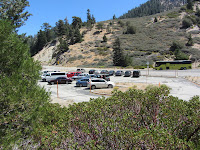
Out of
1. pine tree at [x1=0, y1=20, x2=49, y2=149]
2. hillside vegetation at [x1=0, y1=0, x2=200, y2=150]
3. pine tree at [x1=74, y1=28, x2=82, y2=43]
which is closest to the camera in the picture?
hillside vegetation at [x1=0, y1=0, x2=200, y2=150]

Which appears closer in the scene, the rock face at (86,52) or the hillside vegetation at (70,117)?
the hillside vegetation at (70,117)

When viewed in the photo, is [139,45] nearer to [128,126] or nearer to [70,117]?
[70,117]

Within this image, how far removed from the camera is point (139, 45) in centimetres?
8219

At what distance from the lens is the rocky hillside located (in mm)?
70825

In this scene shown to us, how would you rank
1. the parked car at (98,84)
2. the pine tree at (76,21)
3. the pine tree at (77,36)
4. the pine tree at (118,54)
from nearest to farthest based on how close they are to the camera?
the parked car at (98,84) → the pine tree at (118,54) → the pine tree at (77,36) → the pine tree at (76,21)

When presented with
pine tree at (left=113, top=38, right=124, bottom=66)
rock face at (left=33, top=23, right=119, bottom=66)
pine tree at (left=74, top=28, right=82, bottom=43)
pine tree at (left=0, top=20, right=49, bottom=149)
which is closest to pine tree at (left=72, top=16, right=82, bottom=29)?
rock face at (left=33, top=23, right=119, bottom=66)

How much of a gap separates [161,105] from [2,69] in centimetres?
501

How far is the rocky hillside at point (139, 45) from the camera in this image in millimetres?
70825

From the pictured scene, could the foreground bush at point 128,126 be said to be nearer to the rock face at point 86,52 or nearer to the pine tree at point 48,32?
the rock face at point 86,52

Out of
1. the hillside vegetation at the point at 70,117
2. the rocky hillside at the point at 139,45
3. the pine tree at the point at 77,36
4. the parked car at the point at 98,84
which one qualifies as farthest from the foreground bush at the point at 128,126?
the pine tree at the point at 77,36

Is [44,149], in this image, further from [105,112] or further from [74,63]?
[74,63]

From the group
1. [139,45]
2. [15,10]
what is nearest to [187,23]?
[139,45]

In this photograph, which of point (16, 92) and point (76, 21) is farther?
point (76, 21)

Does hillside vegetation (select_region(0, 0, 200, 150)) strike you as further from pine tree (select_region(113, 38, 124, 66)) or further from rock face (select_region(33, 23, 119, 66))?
rock face (select_region(33, 23, 119, 66))
